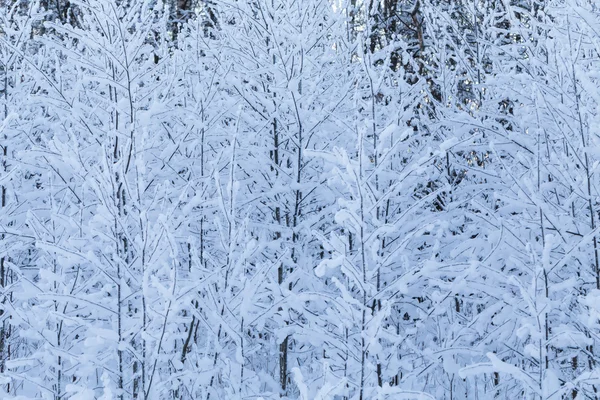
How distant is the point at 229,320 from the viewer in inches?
183

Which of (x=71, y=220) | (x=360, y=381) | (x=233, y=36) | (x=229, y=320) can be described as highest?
(x=233, y=36)

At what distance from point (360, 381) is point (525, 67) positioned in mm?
4210

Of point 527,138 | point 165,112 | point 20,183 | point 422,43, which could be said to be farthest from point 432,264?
point 422,43

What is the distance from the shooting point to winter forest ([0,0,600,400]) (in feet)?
12.6

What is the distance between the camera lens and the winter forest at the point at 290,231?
3.86 m

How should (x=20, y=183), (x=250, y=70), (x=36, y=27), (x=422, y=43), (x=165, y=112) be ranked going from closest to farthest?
(x=165, y=112) → (x=250, y=70) → (x=20, y=183) → (x=422, y=43) → (x=36, y=27)

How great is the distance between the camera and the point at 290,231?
227 inches

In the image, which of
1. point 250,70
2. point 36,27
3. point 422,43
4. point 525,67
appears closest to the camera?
point 250,70

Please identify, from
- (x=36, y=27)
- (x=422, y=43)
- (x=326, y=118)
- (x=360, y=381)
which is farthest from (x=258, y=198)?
(x=36, y=27)

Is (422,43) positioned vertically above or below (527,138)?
above

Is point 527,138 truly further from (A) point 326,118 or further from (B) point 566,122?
(A) point 326,118

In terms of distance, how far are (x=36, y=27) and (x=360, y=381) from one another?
1577cm

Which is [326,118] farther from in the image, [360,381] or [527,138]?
[360,381]

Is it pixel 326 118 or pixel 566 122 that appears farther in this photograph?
pixel 326 118
